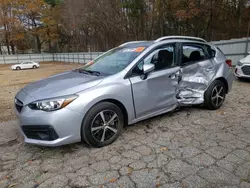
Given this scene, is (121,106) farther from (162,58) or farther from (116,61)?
(162,58)

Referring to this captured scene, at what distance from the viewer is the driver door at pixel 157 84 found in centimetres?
287

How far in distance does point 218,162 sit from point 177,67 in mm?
1729

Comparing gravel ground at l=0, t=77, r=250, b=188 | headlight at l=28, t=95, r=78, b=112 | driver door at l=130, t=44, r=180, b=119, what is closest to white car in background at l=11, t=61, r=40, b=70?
gravel ground at l=0, t=77, r=250, b=188

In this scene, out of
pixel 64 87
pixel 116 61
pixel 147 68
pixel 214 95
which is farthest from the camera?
pixel 214 95

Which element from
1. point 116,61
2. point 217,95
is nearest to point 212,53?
point 217,95

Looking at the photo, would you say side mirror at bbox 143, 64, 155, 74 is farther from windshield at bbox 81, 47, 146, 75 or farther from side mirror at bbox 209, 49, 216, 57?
side mirror at bbox 209, 49, 216, 57

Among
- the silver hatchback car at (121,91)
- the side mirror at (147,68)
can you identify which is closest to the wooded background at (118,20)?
the silver hatchback car at (121,91)

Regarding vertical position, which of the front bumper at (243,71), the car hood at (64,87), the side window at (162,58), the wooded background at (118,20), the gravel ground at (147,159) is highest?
the wooded background at (118,20)

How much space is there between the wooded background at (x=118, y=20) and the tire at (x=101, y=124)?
42.0 ft

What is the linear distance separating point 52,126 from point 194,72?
2750mm

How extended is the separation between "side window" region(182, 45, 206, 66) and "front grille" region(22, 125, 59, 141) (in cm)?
255

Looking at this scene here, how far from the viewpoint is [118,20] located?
19.6 meters

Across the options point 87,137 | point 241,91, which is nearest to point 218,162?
point 87,137

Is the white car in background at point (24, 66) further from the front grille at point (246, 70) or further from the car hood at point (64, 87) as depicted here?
the front grille at point (246, 70)
